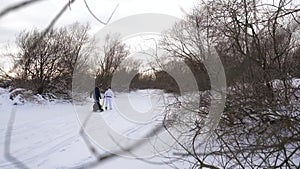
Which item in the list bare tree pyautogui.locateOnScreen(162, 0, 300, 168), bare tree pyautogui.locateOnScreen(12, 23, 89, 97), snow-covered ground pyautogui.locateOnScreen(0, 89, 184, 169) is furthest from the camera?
snow-covered ground pyautogui.locateOnScreen(0, 89, 184, 169)

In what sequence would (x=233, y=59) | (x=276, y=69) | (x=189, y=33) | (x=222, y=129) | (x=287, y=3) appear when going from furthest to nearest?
(x=189, y=33)
(x=233, y=59)
(x=222, y=129)
(x=276, y=69)
(x=287, y=3)

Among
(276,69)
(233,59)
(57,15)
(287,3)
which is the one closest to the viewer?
(57,15)

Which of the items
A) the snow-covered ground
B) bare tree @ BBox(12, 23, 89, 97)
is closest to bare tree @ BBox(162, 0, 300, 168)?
the snow-covered ground

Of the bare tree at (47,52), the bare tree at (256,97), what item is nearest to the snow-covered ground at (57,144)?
the bare tree at (256,97)

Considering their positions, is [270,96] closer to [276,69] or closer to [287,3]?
[276,69]

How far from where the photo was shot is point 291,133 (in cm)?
208

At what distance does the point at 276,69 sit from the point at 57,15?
2621 mm

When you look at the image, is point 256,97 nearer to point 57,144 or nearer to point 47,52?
point 47,52

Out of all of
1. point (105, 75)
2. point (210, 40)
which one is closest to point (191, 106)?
point (210, 40)

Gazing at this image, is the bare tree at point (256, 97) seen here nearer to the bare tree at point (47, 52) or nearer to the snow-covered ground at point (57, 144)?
the snow-covered ground at point (57, 144)

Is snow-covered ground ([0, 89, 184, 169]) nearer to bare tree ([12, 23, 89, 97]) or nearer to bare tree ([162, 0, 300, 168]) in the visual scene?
bare tree ([162, 0, 300, 168])

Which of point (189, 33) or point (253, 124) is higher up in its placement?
point (189, 33)

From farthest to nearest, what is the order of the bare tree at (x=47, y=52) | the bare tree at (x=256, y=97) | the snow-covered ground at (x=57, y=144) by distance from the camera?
1. the snow-covered ground at (x=57, y=144)
2. the bare tree at (x=256, y=97)
3. the bare tree at (x=47, y=52)

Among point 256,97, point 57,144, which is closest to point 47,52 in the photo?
point 256,97
